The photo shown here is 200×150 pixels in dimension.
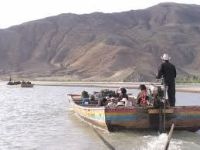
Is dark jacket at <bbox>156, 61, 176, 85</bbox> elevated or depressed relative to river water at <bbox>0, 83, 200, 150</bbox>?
elevated

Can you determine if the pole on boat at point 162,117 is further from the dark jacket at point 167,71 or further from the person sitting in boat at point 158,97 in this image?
the dark jacket at point 167,71

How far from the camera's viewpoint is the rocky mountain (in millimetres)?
146500

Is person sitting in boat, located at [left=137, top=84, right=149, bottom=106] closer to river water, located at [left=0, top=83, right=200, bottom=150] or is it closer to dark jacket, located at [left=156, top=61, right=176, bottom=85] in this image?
dark jacket, located at [left=156, top=61, right=176, bottom=85]

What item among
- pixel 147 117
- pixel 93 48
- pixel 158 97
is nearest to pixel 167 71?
pixel 158 97

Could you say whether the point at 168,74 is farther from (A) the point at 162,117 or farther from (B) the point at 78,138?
(B) the point at 78,138

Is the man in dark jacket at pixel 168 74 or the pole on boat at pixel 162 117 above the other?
the man in dark jacket at pixel 168 74

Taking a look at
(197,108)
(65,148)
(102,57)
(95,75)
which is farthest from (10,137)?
(102,57)

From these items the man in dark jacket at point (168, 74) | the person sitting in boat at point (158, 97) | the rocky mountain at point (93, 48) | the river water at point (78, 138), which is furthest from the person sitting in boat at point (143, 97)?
the rocky mountain at point (93, 48)

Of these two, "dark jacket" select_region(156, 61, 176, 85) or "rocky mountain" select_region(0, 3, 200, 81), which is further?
"rocky mountain" select_region(0, 3, 200, 81)

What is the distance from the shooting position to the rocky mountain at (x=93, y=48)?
146 metres

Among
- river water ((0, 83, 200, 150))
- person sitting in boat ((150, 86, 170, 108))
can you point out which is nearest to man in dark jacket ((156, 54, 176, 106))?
person sitting in boat ((150, 86, 170, 108))

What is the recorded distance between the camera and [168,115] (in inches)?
774

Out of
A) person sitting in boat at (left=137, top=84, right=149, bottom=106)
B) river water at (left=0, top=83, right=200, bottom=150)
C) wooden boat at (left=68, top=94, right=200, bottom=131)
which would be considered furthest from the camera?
person sitting in boat at (left=137, top=84, right=149, bottom=106)

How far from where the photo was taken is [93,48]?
162000 mm
